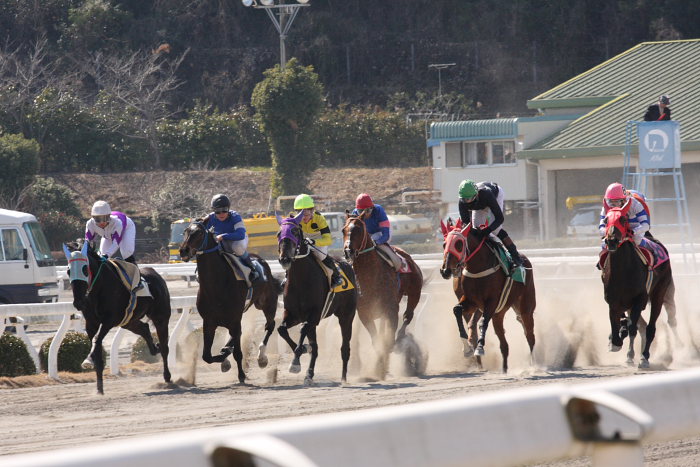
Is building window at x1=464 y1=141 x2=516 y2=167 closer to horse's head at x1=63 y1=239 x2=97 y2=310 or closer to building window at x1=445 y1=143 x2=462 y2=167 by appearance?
building window at x1=445 y1=143 x2=462 y2=167

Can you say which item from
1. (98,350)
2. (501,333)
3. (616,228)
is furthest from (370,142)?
(98,350)

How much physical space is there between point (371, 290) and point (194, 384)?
91.8 inches

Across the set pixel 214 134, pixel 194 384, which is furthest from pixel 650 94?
pixel 194 384

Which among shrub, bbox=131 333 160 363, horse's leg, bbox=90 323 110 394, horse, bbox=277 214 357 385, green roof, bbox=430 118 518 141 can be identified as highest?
green roof, bbox=430 118 518 141

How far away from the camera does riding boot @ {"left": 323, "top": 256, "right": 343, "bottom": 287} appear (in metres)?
11.9

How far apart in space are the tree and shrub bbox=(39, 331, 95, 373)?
2631cm

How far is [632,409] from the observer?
10.5 feet

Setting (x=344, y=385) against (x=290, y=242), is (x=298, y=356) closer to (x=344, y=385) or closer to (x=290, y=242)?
(x=344, y=385)

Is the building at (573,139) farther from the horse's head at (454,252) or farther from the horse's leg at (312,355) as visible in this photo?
the horse's leg at (312,355)

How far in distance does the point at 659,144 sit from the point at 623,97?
647 inches

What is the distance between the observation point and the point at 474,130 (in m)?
39.1

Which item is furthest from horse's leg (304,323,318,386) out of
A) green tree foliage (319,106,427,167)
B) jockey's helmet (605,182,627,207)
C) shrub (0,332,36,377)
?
green tree foliage (319,106,427,167)

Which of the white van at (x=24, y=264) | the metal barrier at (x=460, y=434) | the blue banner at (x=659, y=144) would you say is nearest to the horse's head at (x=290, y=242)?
the metal barrier at (x=460, y=434)

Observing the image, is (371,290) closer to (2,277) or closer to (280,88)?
(2,277)
